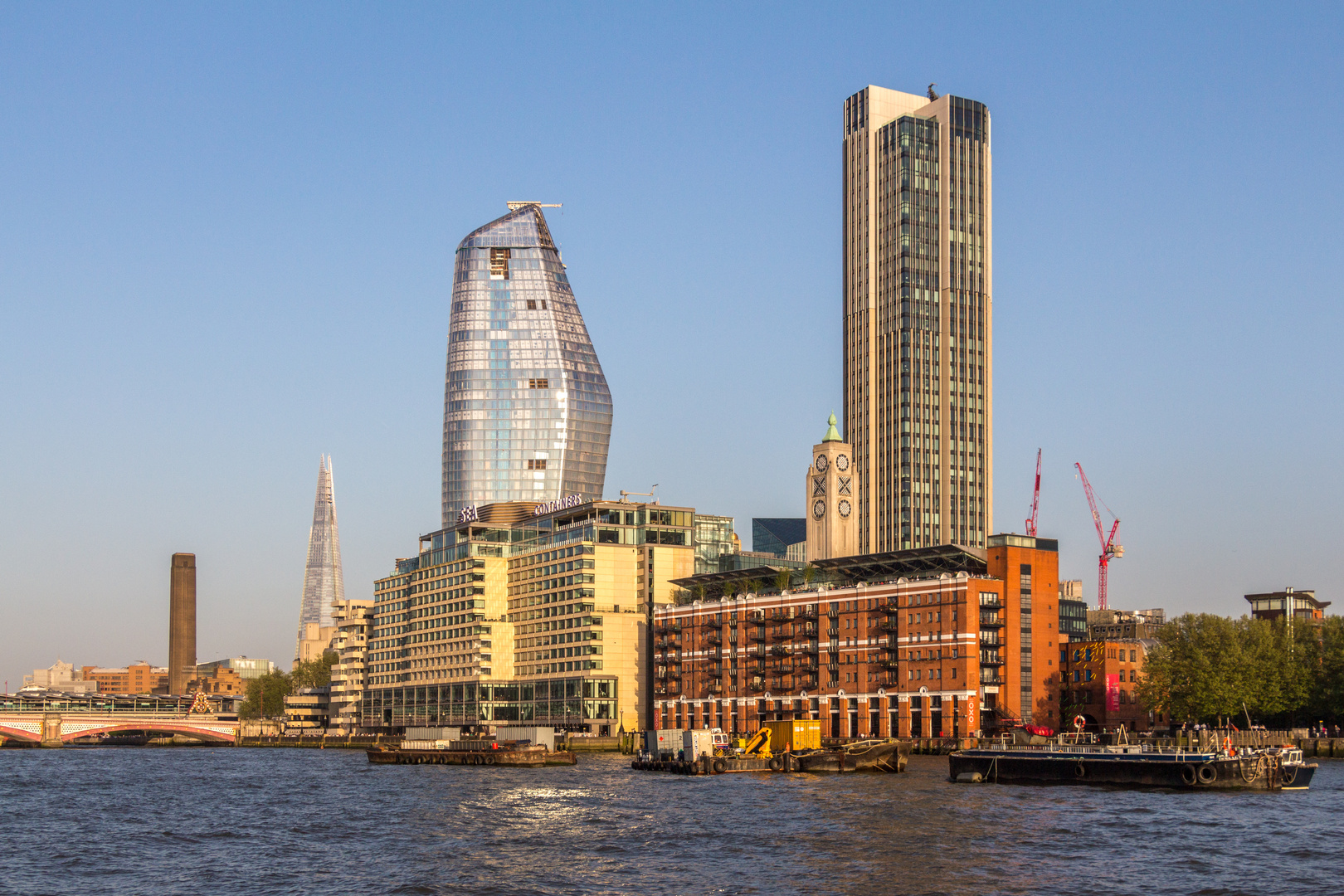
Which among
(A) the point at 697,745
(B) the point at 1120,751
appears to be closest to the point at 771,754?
(A) the point at 697,745

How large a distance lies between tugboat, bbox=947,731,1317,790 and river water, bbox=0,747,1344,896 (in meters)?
2.85

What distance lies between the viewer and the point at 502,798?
465ft

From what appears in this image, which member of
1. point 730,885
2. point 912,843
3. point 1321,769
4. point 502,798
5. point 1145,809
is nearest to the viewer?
point 730,885

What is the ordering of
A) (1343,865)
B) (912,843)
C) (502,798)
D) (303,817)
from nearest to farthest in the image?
(1343,865) < (912,843) < (303,817) < (502,798)

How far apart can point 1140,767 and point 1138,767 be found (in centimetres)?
15

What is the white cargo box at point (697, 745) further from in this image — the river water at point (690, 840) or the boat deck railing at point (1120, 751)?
the boat deck railing at point (1120, 751)

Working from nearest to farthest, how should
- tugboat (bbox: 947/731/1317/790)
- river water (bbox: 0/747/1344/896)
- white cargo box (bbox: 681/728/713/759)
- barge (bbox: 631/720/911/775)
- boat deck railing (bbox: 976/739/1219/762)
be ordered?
1. river water (bbox: 0/747/1344/896)
2. tugboat (bbox: 947/731/1317/790)
3. boat deck railing (bbox: 976/739/1219/762)
4. barge (bbox: 631/720/911/775)
5. white cargo box (bbox: 681/728/713/759)

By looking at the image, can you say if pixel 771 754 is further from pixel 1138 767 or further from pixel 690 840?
pixel 690 840

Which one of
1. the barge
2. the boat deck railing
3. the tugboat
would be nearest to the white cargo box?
the barge

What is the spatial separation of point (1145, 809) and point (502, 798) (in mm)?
56591

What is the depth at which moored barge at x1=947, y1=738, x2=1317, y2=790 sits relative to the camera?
138000mm

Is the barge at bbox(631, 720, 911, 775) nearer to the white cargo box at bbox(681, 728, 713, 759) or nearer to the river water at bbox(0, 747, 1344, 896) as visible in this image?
the white cargo box at bbox(681, 728, 713, 759)

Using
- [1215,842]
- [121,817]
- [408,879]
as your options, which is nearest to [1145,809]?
[1215,842]

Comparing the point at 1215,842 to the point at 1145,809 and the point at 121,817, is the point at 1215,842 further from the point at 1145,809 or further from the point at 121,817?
the point at 121,817
